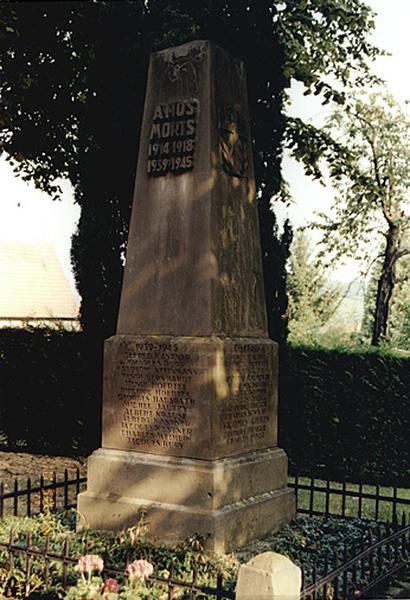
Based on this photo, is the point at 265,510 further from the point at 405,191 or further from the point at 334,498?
the point at 405,191

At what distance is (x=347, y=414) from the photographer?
13.1 metres

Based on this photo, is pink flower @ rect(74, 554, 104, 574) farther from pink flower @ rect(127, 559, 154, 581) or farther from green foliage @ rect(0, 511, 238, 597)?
green foliage @ rect(0, 511, 238, 597)

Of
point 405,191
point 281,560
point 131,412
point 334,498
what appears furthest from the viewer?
point 405,191

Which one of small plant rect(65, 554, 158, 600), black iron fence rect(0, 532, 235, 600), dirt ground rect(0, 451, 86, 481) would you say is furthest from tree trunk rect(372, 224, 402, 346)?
small plant rect(65, 554, 158, 600)

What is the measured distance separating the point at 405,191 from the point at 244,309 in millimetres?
21204

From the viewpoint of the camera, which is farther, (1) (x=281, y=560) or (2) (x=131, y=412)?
(2) (x=131, y=412)

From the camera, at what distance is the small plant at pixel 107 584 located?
4.66m

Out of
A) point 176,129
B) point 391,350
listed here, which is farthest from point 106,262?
point 176,129

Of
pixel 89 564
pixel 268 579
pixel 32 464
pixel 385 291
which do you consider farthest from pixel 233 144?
pixel 385 291

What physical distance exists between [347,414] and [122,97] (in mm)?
6065

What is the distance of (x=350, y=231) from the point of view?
1126 inches

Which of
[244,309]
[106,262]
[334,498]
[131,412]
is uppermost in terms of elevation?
[106,262]

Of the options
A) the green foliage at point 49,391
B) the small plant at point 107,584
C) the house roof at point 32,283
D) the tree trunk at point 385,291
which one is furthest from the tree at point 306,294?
the small plant at point 107,584

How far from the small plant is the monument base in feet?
5.02
